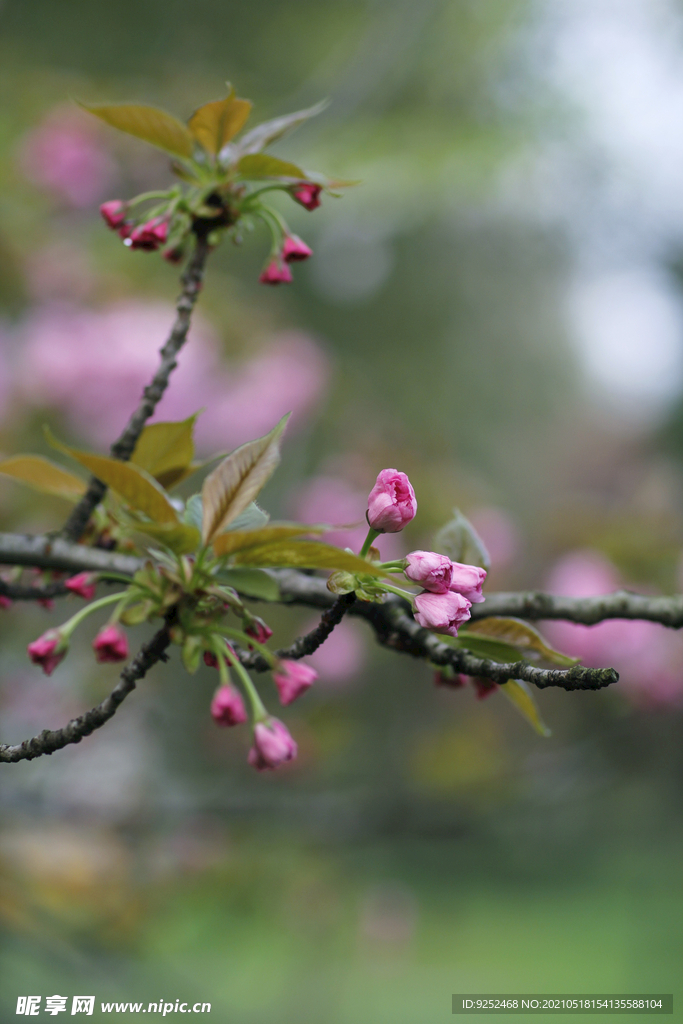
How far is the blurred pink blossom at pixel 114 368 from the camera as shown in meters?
1.61

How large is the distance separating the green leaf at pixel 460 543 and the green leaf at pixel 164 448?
193mm

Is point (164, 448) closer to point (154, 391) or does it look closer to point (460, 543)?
point (154, 391)

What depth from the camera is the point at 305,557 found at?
14.5 inches

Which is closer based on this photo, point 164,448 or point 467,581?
point 467,581

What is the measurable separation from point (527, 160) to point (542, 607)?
3248 millimetres

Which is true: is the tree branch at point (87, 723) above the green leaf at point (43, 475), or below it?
below

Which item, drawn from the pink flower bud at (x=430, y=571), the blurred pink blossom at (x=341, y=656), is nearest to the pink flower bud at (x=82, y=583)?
the pink flower bud at (x=430, y=571)

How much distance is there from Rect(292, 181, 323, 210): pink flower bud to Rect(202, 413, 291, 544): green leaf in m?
0.27

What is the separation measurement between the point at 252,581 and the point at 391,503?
0.09m

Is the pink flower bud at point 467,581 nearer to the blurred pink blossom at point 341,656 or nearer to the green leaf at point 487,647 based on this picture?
the green leaf at point 487,647

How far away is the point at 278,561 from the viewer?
385 mm

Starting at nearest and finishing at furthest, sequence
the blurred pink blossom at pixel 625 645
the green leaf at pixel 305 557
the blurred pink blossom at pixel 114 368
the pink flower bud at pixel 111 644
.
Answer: the green leaf at pixel 305 557, the pink flower bud at pixel 111 644, the blurred pink blossom at pixel 625 645, the blurred pink blossom at pixel 114 368

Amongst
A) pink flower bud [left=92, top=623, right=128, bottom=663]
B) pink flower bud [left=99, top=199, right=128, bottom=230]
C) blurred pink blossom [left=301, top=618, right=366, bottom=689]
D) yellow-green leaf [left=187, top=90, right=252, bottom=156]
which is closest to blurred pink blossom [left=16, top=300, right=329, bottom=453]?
blurred pink blossom [left=301, top=618, right=366, bottom=689]
